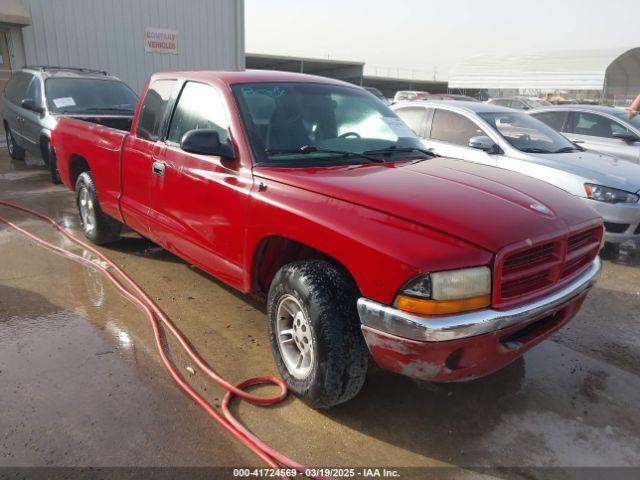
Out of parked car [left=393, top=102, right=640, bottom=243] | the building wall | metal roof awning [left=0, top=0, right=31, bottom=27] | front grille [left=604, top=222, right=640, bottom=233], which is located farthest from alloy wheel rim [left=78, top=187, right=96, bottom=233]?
the building wall

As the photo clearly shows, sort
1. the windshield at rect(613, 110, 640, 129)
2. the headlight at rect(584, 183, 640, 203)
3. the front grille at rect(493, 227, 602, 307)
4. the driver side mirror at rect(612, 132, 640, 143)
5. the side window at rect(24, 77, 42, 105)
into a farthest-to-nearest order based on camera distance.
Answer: the windshield at rect(613, 110, 640, 129) < the side window at rect(24, 77, 42, 105) < the driver side mirror at rect(612, 132, 640, 143) < the headlight at rect(584, 183, 640, 203) < the front grille at rect(493, 227, 602, 307)

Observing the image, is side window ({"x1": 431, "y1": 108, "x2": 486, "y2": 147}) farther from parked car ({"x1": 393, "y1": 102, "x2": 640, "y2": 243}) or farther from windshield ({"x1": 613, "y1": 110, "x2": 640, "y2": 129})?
windshield ({"x1": 613, "y1": 110, "x2": 640, "y2": 129})

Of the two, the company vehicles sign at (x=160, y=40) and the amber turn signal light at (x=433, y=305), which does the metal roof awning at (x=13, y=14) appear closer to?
the company vehicles sign at (x=160, y=40)

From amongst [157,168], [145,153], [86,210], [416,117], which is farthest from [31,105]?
[416,117]

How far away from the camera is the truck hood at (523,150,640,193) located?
5484mm

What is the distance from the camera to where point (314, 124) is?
3434mm

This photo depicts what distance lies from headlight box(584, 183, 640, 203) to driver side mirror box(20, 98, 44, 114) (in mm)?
8140

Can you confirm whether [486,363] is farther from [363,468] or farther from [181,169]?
[181,169]

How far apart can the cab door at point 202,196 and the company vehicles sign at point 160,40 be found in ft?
41.5

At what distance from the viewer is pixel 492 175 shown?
3184 millimetres

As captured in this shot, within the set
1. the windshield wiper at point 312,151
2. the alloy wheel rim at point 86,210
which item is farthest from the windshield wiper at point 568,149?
the alloy wheel rim at point 86,210

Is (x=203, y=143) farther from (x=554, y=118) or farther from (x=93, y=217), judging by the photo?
(x=554, y=118)

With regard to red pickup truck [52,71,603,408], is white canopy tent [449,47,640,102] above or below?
above

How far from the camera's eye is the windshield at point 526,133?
6273 millimetres
